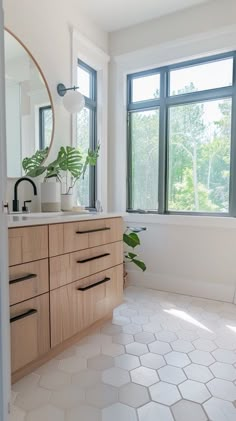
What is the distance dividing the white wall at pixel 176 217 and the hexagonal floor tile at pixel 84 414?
1.72 m

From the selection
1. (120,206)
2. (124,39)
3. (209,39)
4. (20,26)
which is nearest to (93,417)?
(120,206)

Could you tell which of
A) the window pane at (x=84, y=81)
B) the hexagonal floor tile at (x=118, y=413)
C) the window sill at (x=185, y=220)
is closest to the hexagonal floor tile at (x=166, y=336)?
the hexagonal floor tile at (x=118, y=413)

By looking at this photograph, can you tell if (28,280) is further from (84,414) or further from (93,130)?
(93,130)

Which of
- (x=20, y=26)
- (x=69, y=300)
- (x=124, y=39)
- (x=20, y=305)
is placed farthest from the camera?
(x=124, y=39)

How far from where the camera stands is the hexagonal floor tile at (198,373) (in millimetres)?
1470

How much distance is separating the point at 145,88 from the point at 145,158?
0.73 meters

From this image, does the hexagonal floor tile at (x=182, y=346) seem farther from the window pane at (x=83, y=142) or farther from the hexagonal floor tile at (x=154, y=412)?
the window pane at (x=83, y=142)

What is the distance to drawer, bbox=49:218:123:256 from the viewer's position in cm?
157

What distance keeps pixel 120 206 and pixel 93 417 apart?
2.10 meters

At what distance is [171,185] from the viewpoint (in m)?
2.95

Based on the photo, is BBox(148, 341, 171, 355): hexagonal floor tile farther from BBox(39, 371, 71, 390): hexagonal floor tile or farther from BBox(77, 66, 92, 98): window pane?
BBox(77, 66, 92, 98): window pane

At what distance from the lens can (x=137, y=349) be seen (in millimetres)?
1764

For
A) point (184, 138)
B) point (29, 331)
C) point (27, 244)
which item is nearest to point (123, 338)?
point (29, 331)

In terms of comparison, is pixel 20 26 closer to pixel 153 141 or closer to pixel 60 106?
pixel 60 106
